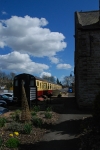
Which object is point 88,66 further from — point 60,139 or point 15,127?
point 60,139

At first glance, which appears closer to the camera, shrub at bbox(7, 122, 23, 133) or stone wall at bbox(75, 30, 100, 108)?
shrub at bbox(7, 122, 23, 133)

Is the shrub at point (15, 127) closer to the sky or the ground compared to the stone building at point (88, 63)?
closer to the ground

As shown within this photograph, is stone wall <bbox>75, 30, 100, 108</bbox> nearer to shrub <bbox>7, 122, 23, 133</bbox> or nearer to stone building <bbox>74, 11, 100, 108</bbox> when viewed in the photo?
stone building <bbox>74, 11, 100, 108</bbox>

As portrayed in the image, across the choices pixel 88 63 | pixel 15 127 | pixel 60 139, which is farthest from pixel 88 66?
pixel 60 139

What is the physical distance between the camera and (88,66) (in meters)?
16.4

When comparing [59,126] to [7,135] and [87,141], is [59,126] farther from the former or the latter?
[87,141]

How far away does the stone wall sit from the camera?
16250 millimetres

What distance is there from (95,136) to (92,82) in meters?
9.85

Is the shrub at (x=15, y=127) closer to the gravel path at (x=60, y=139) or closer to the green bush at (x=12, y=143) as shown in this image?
the gravel path at (x=60, y=139)

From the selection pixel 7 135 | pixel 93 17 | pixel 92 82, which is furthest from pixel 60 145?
pixel 93 17

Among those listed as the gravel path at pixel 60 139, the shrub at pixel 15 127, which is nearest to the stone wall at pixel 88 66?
the gravel path at pixel 60 139

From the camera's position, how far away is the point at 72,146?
727 cm

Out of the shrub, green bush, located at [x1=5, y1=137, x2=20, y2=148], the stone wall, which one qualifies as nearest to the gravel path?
green bush, located at [x1=5, y1=137, x2=20, y2=148]

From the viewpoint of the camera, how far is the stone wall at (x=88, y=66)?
16250mm
